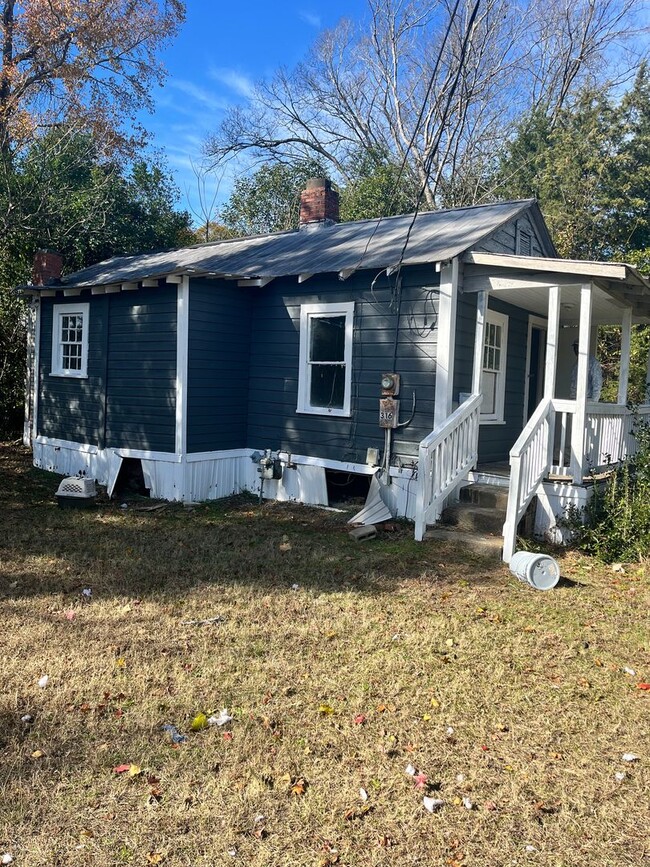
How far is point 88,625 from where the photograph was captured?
4.95 meters

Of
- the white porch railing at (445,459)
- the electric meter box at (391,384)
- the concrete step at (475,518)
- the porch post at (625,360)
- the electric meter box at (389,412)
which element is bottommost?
the concrete step at (475,518)

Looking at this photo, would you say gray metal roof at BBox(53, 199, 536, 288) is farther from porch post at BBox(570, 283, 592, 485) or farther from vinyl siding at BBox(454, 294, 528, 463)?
porch post at BBox(570, 283, 592, 485)

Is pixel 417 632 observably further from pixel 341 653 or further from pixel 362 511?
pixel 362 511

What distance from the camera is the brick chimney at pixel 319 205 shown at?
39.3 feet

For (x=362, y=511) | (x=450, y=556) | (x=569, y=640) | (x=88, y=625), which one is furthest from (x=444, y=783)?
(x=362, y=511)

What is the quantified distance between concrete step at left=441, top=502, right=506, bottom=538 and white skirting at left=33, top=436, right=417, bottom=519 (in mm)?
787

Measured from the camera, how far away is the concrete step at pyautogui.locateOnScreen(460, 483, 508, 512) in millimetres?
8133

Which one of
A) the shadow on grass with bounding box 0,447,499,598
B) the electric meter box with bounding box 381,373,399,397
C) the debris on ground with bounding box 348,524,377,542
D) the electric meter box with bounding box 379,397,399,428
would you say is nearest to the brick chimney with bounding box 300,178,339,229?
the electric meter box with bounding box 381,373,399,397

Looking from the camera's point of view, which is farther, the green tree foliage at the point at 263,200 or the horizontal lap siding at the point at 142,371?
the green tree foliage at the point at 263,200

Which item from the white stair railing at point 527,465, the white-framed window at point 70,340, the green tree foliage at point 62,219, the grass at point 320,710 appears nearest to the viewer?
the grass at point 320,710

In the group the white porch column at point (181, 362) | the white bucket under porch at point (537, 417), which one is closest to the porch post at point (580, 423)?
the white bucket under porch at point (537, 417)

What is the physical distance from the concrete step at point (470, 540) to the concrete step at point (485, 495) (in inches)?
27.5

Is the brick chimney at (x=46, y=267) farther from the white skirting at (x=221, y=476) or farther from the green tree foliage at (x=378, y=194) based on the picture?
the green tree foliage at (x=378, y=194)

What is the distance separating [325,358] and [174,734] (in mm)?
6643
